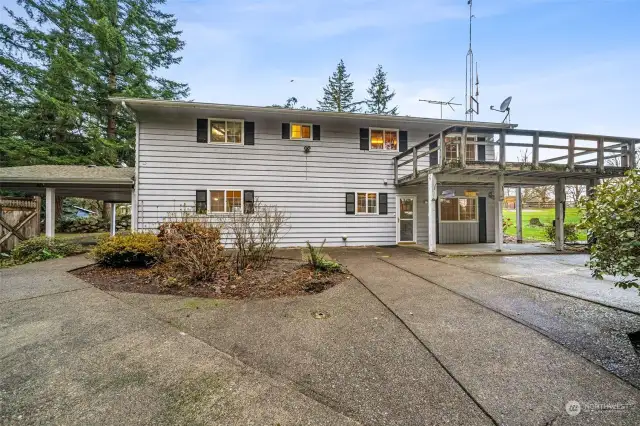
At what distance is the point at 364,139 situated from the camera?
1050 cm

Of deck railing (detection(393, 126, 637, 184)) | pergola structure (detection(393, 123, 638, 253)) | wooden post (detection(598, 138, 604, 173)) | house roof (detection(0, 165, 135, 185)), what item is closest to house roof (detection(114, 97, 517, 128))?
pergola structure (detection(393, 123, 638, 253))

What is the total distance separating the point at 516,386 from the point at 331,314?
2052 millimetres

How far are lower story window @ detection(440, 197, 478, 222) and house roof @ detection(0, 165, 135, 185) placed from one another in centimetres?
1226

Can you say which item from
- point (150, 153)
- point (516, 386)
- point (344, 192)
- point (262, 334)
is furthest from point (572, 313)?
point (150, 153)

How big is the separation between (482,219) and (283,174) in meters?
9.06

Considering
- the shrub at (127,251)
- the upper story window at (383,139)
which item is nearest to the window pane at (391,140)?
the upper story window at (383,139)

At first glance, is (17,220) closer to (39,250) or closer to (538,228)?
(39,250)

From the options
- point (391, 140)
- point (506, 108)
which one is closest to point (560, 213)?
point (506, 108)

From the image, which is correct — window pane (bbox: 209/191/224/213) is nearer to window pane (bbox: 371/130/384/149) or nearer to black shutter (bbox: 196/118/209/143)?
black shutter (bbox: 196/118/209/143)

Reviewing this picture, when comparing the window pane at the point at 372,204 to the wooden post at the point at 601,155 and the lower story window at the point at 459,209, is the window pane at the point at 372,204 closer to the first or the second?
the lower story window at the point at 459,209

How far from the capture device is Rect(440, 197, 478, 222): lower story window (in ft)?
36.3

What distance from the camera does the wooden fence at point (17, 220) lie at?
24.6 feet

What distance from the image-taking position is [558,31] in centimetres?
1044

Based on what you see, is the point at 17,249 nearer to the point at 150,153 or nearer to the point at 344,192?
the point at 150,153
